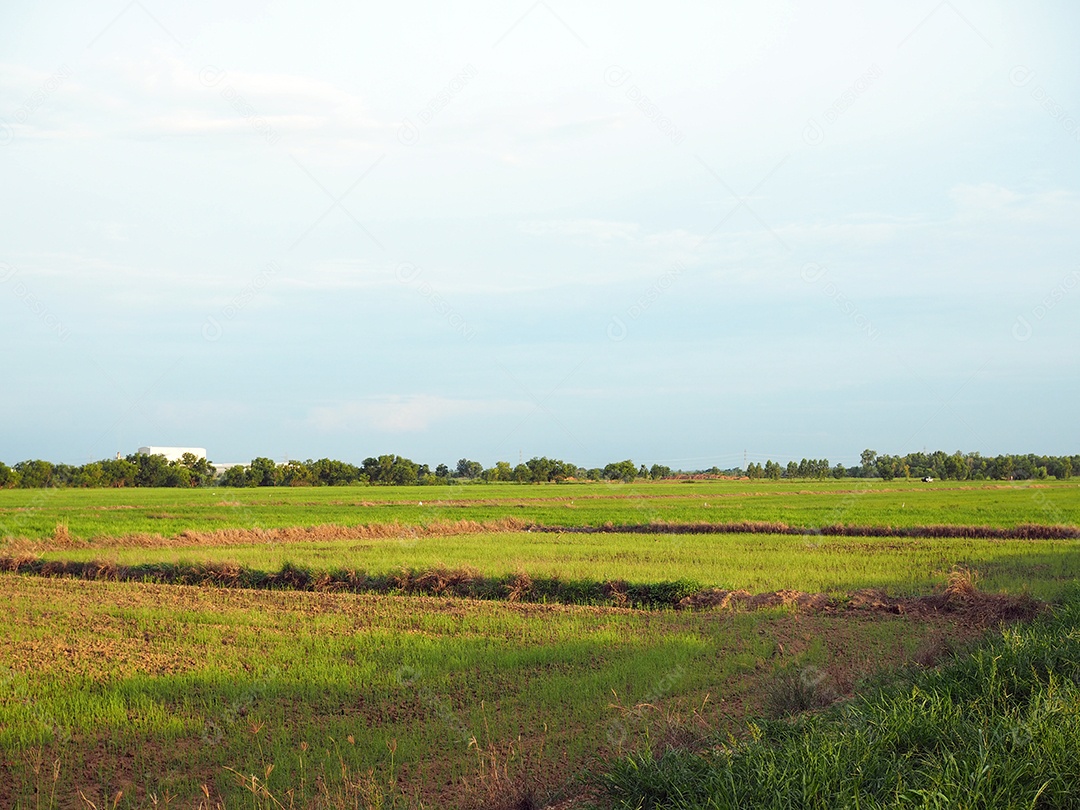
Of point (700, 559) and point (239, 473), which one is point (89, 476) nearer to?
point (239, 473)

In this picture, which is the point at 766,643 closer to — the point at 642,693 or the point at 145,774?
the point at 642,693

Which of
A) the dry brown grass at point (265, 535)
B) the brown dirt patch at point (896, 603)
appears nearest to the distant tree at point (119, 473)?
the dry brown grass at point (265, 535)

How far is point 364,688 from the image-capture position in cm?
958

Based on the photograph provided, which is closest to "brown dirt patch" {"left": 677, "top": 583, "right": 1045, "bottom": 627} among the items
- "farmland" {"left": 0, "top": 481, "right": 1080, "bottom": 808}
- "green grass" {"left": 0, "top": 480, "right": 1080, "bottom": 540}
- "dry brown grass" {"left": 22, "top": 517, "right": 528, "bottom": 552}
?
"farmland" {"left": 0, "top": 481, "right": 1080, "bottom": 808}

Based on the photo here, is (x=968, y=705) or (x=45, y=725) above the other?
(x=968, y=705)

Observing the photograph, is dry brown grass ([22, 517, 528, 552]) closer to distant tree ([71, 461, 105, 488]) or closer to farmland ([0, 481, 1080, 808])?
farmland ([0, 481, 1080, 808])

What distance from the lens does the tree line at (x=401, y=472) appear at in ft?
265

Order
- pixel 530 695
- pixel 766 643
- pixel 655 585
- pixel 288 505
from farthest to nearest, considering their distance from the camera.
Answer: pixel 288 505 → pixel 655 585 → pixel 766 643 → pixel 530 695

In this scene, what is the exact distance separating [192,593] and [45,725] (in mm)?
9090

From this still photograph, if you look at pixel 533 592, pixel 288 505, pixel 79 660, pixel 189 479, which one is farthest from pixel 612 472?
pixel 79 660

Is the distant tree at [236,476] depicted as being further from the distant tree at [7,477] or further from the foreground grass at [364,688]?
the foreground grass at [364,688]

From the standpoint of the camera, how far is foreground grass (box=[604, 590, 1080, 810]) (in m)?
4.90

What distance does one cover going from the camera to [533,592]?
17234 mm

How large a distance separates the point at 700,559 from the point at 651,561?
1.44 metres
